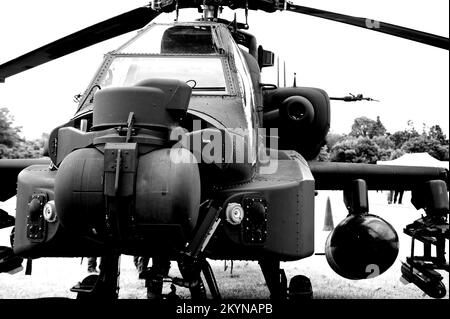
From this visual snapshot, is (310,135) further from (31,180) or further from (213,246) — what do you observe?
(31,180)

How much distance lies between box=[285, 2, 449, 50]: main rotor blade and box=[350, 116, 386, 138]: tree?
32.0 feet

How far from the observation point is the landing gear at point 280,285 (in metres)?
4.25

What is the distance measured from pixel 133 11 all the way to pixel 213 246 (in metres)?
3.10

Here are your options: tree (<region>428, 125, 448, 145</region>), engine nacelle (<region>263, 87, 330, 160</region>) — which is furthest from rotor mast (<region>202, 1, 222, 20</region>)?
tree (<region>428, 125, 448, 145</region>)

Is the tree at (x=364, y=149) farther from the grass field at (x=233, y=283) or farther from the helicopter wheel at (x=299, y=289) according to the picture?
the helicopter wheel at (x=299, y=289)

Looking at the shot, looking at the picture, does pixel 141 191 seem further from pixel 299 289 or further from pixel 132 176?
pixel 299 289

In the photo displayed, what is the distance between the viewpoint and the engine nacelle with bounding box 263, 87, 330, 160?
14.9 feet

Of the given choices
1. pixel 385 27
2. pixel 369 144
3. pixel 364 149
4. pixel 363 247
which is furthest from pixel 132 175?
pixel 369 144

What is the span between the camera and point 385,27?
4.71 meters

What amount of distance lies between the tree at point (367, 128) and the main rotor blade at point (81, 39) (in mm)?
10337

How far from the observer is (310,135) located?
15.2 feet

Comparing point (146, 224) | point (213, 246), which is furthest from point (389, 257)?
point (146, 224)

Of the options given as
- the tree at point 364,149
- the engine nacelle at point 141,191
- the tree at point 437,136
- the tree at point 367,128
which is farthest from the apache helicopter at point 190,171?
the tree at point 367,128

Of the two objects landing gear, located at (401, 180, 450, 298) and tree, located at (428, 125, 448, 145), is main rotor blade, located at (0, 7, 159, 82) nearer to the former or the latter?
landing gear, located at (401, 180, 450, 298)
